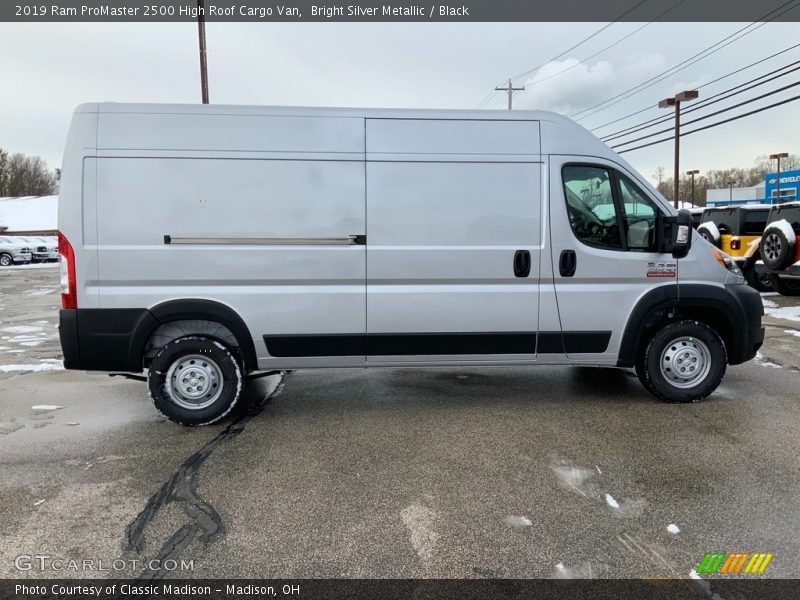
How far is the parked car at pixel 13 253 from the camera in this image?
30053 mm

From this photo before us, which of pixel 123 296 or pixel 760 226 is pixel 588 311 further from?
pixel 760 226

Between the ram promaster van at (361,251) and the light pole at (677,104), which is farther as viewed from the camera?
the light pole at (677,104)

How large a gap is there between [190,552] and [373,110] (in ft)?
11.6

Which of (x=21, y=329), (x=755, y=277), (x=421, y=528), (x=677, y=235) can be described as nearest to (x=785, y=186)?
(x=755, y=277)

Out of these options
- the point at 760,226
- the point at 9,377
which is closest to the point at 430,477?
the point at 9,377

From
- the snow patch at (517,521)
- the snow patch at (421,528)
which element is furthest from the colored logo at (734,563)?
the snow patch at (421,528)

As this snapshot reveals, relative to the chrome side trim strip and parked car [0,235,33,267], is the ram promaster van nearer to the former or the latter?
the chrome side trim strip

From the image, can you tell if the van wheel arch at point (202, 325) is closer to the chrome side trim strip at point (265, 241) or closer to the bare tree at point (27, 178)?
the chrome side trim strip at point (265, 241)

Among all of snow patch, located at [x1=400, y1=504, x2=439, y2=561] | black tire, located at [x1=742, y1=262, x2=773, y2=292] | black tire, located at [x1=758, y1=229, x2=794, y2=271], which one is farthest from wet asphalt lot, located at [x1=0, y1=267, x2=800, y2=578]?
black tire, located at [x1=742, y1=262, x2=773, y2=292]

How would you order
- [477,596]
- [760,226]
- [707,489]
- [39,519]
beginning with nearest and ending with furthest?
1. [477,596]
2. [39,519]
3. [707,489]
4. [760,226]

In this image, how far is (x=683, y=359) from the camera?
5.21 m

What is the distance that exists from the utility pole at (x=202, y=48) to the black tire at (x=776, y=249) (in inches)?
571

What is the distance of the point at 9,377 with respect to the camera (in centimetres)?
664

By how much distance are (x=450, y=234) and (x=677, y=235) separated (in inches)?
77.9
